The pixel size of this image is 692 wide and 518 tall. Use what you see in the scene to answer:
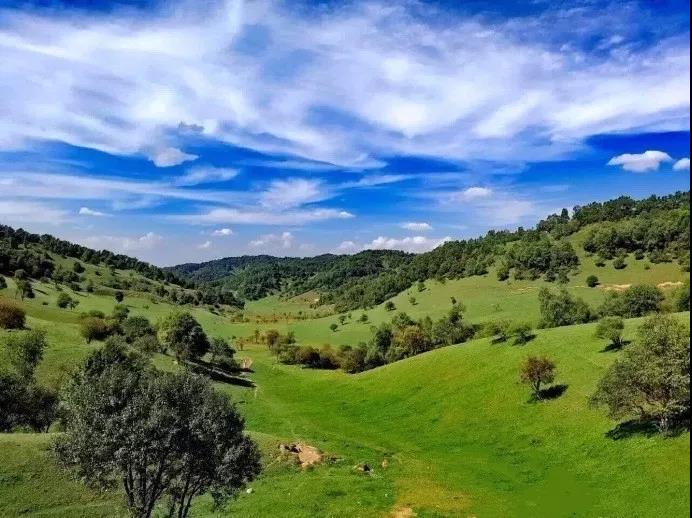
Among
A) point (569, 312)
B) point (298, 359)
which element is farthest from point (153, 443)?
point (298, 359)

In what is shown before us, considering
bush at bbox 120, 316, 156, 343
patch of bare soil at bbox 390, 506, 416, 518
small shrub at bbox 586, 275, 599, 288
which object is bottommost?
patch of bare soil at bbox 390, 506, 416, 518

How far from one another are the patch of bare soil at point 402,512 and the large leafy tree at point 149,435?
68.1 feet

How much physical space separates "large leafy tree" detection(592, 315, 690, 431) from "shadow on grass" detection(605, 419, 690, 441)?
0.65m

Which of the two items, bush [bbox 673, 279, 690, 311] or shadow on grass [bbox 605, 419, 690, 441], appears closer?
shadow on grass [bbox 605, 419, 690, 441]

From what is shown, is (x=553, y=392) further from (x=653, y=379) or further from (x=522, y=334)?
(x=653, y=379)

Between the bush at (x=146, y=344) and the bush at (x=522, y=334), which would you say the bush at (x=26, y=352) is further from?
the bush at (x=522, y=334)

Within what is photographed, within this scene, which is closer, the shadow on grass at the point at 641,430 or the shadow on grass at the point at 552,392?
the shadow on grass at the point at 641,430

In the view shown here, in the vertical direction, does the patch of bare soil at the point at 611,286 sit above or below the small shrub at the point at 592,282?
below

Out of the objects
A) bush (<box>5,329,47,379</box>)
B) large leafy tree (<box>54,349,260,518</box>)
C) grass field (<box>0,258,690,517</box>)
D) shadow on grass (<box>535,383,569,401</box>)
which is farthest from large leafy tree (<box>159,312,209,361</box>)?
large leafy tree (<box>54,349,260,518</box>)

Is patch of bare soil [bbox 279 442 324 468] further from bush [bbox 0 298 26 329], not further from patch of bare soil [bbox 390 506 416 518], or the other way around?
bush [bbox 0 298 26 329]

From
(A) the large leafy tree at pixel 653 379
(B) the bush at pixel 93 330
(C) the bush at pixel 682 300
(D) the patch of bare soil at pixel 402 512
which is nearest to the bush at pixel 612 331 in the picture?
(A) the large leafy tree at pixel 653 379

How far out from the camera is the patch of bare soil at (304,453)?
6529 centimetres

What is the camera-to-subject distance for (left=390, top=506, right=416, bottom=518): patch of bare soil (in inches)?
2016

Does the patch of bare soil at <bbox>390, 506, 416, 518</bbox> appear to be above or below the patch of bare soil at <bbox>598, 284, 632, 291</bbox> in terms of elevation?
below
